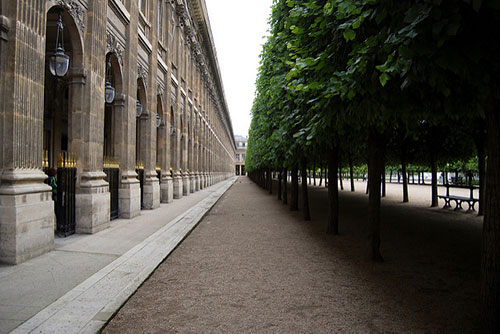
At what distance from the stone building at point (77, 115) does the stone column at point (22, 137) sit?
2 cm

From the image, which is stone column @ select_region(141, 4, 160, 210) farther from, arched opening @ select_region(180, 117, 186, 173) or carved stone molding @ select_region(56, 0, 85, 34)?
arched opening @ select_region(180, 117, 186, 173)

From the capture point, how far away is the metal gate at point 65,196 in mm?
7905

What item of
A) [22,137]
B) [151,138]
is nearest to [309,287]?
[22,137]

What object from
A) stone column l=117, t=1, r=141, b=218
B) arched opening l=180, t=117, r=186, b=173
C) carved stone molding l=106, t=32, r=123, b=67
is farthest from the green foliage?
arched opening l=180, t=117, r=186, b=173

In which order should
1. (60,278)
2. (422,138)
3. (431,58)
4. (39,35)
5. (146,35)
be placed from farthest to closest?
(422,138), (146,35), (39,35), (60,278), (431,58)

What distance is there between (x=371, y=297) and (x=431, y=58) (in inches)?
125

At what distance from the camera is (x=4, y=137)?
18.8ft

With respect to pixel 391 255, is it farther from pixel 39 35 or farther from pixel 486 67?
pixel 39 35

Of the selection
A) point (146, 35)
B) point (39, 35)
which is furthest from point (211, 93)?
point (39, 35)

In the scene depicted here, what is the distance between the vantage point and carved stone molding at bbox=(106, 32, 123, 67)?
32.4ft

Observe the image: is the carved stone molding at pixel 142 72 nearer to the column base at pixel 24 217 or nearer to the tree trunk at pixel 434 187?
the column base at pixel 24 217

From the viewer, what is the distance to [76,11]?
800 cm

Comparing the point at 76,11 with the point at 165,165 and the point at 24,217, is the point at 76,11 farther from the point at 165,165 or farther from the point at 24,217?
the point at 165,165

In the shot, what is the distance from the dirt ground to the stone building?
9.33 feet
